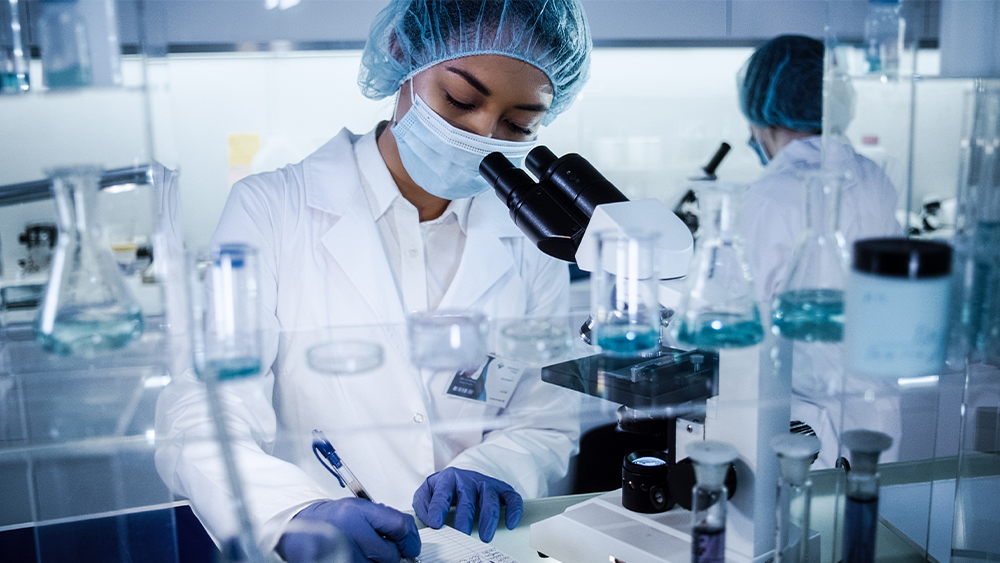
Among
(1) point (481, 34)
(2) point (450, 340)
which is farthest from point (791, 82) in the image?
(2) point (450, 340)

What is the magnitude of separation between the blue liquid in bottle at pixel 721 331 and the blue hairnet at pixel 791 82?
173 centimetres

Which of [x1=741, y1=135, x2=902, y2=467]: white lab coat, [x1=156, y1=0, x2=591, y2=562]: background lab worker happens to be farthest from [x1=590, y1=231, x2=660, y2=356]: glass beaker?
[x1=156, y1=0, x2=591, y2=562]: background lab worker

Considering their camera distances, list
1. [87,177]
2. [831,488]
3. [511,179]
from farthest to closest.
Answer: [831,488] < [511,179] < [87,177]

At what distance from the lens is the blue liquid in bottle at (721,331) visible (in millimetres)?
1003

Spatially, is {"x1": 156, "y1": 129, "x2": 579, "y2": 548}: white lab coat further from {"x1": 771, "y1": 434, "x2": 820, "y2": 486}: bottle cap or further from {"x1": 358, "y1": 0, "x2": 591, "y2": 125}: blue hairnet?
{"x1": 771, "y1": 434, "x2": 820, "y2": 486}: bottle cap

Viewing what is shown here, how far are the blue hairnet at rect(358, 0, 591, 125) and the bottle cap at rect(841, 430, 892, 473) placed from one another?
38.4 inches

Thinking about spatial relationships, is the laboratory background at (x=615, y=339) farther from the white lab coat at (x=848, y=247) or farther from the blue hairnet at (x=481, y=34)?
the blue hairnet at (x=481, y=34)

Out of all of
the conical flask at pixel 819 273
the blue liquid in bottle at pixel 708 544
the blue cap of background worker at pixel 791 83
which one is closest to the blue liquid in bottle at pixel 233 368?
the blue liquid in bottle at pixel 708 544

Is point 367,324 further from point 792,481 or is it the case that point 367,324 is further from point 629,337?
point 792,481

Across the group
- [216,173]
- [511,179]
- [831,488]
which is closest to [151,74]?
[511,179]

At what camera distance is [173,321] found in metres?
1.06

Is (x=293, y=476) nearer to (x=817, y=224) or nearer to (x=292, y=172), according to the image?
(x=292, y=172)

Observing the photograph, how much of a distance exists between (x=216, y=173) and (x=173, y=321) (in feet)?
8.48

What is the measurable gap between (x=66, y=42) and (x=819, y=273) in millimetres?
1016
